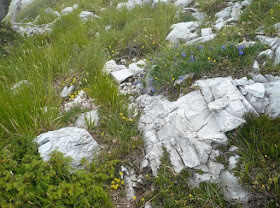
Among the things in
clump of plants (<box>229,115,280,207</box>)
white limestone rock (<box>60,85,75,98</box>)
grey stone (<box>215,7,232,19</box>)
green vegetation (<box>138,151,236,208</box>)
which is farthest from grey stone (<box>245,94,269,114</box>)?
grey stone (<box>215,7,232,19</box>)

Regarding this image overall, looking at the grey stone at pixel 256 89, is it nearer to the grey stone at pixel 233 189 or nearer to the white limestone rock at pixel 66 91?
the grey stone at pixel 233 189

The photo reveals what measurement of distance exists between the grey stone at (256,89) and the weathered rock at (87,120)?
7.53 feet

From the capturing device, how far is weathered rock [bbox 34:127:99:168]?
3.03 m

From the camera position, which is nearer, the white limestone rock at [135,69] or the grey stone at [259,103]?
the grey stone at [259,103]

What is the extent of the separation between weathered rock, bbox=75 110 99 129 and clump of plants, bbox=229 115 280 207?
203 cm

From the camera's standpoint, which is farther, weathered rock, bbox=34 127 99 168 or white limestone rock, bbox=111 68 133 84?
white limestone rock, bbox=111 68 133 84

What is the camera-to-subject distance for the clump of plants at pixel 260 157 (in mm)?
2468

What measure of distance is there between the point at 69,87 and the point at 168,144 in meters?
2.41

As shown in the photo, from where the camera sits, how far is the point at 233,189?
8.66ft

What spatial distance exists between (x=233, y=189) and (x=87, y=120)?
7.52 feet

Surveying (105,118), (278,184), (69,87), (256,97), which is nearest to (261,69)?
(256,97)

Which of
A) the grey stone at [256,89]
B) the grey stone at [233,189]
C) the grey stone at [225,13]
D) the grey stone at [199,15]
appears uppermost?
the grey stone at [256,89]

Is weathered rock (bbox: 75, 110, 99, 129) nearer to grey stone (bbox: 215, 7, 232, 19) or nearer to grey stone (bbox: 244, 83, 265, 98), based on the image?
grey stone (bbox: 244, 83, 265, 98)

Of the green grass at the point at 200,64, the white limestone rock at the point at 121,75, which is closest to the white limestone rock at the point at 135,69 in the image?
the white limestone rock at the point at 121,75
